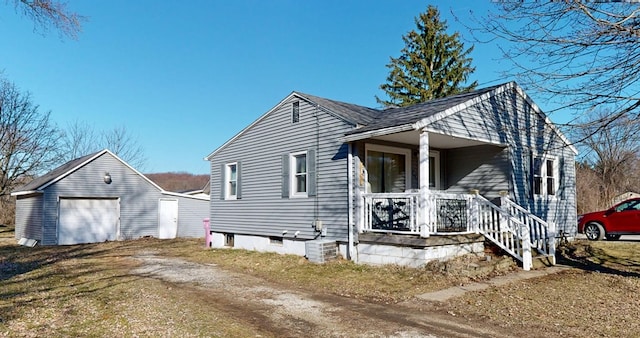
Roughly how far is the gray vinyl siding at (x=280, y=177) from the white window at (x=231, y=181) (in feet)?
0.80

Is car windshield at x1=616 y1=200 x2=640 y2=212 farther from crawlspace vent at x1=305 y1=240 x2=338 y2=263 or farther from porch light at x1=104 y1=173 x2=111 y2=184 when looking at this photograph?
porch light at x1=104 y1=173 x2=111 y2=184

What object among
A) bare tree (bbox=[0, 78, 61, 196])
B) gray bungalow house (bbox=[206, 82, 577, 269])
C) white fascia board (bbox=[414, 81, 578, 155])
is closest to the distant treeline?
bare tree (bbox=[0, 78, 61, 196])

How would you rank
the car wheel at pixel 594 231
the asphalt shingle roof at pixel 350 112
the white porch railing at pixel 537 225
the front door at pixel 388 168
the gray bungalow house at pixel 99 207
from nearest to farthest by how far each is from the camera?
the white porch railing at pixel 537 225 → the asphalt shingle roof at pixel 350 112 → the front door at pixel 388 168 → the car wheel at pixel 594 231 → the gray bungalow house at pixel 99 207

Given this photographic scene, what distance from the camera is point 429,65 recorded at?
3278cm

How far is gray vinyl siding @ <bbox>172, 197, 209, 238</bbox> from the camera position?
78.0 feet

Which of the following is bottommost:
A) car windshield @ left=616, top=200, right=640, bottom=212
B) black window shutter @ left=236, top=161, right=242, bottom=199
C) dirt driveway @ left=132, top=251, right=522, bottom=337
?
dirt driveway @ left=132, top=251, right=522, bottom=337

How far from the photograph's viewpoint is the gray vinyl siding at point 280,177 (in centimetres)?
1111

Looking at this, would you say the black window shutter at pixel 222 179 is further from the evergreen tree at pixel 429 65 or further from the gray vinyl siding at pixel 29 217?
the evergreen tree at pixel 429 65

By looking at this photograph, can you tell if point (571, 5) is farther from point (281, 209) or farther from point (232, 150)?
point (232, 150)

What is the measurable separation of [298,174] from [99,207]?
13548 millimetres

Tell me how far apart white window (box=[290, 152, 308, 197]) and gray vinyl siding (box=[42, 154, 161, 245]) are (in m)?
13.0

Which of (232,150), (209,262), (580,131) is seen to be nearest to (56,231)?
(232,150)

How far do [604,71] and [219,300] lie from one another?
7.25 metres

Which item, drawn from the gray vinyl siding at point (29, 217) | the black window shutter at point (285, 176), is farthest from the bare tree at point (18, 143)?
the black window shutter at point (285, 176)
